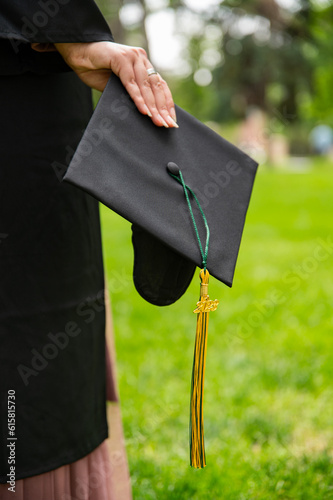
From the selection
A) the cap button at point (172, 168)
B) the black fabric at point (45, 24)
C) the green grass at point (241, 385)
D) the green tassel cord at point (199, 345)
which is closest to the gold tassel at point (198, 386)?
the green tassel cord at point (199, 345)

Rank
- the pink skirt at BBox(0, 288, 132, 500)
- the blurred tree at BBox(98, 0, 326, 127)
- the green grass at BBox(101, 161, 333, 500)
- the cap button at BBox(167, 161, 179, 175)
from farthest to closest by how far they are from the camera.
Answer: the blurred tree at BBox(98, 0, 326, 127) → the green grass at BBox(101, 161, 333, 500) → the pink skirt at BBox(0, 288, 132, 500) → the cap button at BBox(167, 161, 179, 175)

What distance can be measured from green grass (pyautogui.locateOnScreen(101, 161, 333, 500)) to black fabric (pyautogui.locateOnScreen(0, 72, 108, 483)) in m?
0.89

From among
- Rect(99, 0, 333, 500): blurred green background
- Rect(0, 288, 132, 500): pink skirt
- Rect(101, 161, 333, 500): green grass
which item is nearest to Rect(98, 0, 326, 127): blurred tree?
Rect(99, 0, 333, 500): blurred green background

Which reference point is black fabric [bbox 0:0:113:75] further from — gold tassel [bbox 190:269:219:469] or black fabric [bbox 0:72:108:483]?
gold tassel [bbox 190:269:219:469]

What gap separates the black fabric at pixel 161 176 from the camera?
1.18m

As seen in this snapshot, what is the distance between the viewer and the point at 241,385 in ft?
9.93

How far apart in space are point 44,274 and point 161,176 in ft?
1.20

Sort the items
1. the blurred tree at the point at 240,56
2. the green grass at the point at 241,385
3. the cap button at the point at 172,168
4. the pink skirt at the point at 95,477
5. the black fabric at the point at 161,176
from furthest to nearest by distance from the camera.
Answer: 1. the blurred tree at the point at 240,56
2. the green grass at the point at 241,385
3. the pink skirt at the point at 95,477
4. the cap button at the point at 172,168
5. the black fabric at the point at 161,176

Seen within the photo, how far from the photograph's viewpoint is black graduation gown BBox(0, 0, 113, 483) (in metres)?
1.27

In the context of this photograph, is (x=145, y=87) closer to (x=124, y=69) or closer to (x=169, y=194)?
(x=124, y=69)

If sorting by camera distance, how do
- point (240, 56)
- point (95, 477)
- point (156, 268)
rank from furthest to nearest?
1. point (240, 56)
2. point (95, 477)
3. point (156, 268)

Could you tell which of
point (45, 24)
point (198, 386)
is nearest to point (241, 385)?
point (198, 386)

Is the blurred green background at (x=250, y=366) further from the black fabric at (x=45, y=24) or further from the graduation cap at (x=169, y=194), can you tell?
the black fabric at (x=45, y=24)

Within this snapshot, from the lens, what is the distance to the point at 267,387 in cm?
304
